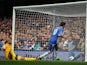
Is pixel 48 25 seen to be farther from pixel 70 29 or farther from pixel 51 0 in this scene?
pixel 51 0

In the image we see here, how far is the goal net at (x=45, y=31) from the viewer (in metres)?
9.34

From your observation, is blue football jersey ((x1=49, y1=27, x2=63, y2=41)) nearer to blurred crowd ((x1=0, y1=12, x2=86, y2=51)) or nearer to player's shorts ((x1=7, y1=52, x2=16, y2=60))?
blurred crowd ((x1=0, y1=12, x2=86, y2=51))

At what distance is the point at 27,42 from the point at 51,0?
3427 mm

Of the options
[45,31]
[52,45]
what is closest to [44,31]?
[45,31]

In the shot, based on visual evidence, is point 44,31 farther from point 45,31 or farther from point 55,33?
point 55,33

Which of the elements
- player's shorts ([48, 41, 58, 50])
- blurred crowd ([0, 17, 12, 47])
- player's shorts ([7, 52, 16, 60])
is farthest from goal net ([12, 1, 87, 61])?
blurred crowd ([0, 17, 12, 47])

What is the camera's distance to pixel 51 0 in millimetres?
12477

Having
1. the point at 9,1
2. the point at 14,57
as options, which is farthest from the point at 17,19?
the point at 9,1

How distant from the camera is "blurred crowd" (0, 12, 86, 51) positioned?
30.9 feet

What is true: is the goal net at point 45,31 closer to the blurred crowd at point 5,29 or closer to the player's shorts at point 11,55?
the player's shorts at point 11,55

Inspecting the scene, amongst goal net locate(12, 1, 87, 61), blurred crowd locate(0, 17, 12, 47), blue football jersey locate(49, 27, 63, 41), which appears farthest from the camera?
blurred crowd locate(0, 17, 12, 47)

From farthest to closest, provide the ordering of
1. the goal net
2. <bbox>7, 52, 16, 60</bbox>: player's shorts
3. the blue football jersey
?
1. the goal net
2. the blue football jersey
3. <bbox>7, 52, 16, 60</bbox>: player's shorts

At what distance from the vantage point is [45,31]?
380 inches

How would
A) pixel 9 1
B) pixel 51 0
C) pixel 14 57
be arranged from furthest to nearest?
pixel 9 1 < pixel 51 0 < pixel 14 57
